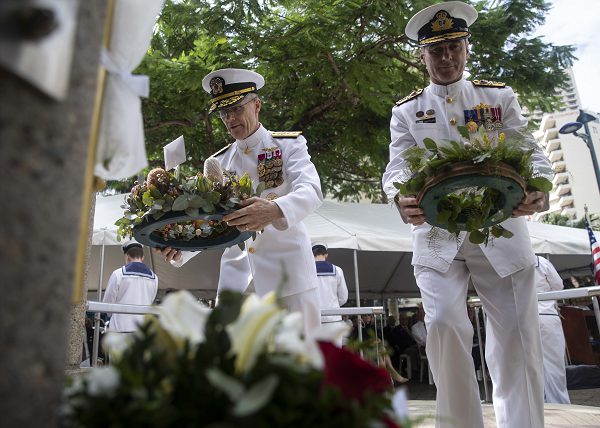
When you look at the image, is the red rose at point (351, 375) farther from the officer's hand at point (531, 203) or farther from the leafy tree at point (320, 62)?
the leafy tree at point (320, 62)

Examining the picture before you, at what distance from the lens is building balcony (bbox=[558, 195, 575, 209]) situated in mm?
84188

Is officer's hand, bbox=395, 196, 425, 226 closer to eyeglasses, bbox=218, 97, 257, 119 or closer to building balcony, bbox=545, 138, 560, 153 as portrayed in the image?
eyeglasses, bbox=218, 97, 257, 119

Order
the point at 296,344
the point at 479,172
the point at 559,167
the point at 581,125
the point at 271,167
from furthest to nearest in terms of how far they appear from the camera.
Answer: the point at 559,167 < the point at 581,125 < the point at 271,167 < the point at 479,172 < the point at 296,344

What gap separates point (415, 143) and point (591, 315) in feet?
34.0

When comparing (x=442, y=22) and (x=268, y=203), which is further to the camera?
(x=442, y=22)

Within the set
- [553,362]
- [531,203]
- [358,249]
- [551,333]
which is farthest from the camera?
[358,249]

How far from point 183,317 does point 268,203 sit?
2.16 meters

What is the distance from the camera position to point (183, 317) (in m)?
0.88

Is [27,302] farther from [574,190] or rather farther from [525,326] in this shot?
[574,190]

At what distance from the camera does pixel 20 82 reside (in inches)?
27.5

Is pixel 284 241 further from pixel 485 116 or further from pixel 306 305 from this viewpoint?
pixel 485 116

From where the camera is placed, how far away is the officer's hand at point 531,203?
108 inches

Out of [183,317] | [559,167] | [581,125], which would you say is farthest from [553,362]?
[559,167]

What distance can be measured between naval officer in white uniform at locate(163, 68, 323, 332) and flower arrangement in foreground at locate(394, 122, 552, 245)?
70cm
